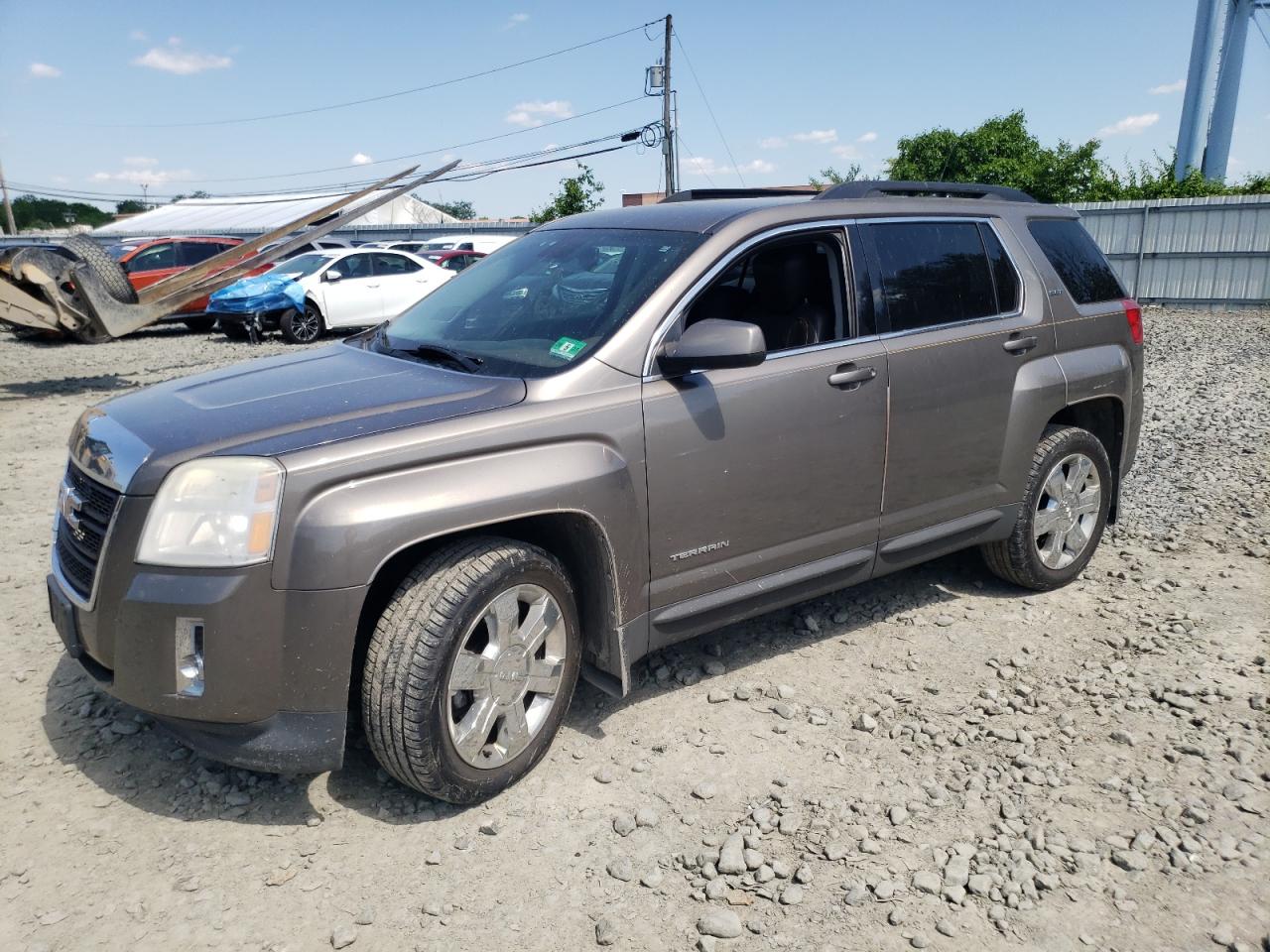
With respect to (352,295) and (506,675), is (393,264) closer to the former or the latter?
(352,295)

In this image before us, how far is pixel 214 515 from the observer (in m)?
2.71

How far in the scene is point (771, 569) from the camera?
3750mm

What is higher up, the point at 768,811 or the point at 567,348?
the point at 567,348

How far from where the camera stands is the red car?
56.5 feet

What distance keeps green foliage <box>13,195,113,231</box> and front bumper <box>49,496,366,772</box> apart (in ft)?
282

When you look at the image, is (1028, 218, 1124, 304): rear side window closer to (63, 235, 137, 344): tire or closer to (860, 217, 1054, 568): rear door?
(860, 217, 1054, 568): rear door

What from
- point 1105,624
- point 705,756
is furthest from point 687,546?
point 1105,624

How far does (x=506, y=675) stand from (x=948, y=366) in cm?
233

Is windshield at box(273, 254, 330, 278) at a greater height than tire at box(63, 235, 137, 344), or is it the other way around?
tire at box(63, 235, 137, 344)

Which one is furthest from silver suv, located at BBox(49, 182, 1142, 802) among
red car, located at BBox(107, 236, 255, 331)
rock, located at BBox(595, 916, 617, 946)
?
red car, located at BBox(107, 236, 255, 331)

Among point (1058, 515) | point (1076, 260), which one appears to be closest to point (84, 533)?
point (1058, 515)

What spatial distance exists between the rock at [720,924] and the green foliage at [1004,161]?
1095 inches

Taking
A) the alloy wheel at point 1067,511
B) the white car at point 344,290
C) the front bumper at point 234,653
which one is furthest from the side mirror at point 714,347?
the white car at point 344,290

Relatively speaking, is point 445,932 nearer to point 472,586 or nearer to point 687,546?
point 472,586
